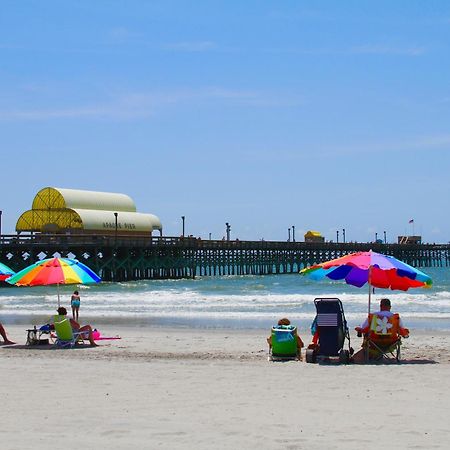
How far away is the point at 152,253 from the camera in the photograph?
5672 cm

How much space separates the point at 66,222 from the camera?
5653 centimetres

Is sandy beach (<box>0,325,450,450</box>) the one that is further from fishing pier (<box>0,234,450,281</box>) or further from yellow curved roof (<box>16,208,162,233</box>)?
yellow curved roof (<box>16,208,162,233</box>)

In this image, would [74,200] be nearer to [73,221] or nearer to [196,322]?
[73,221]

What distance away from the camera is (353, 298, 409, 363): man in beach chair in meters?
11.9

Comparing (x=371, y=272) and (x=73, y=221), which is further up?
(x=73, y=221)

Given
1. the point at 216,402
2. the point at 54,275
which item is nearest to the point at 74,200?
the point at 54,275

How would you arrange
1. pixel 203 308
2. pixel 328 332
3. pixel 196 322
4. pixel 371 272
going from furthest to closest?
1. pixel 203 308
2. pixel 196 322
3. pixel 371 272
4. pixel 328 332

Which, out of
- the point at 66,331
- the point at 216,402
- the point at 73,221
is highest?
the point at 73,221

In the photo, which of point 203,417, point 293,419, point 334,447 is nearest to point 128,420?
point 203,417

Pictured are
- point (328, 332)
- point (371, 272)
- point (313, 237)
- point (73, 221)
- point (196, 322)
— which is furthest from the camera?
point (313, 237)

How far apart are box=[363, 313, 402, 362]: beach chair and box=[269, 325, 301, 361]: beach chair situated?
94 centimetres

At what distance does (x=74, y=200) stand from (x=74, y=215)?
1656 millimetres

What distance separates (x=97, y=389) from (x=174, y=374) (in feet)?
4.72

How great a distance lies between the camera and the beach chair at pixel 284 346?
39.3 feet
